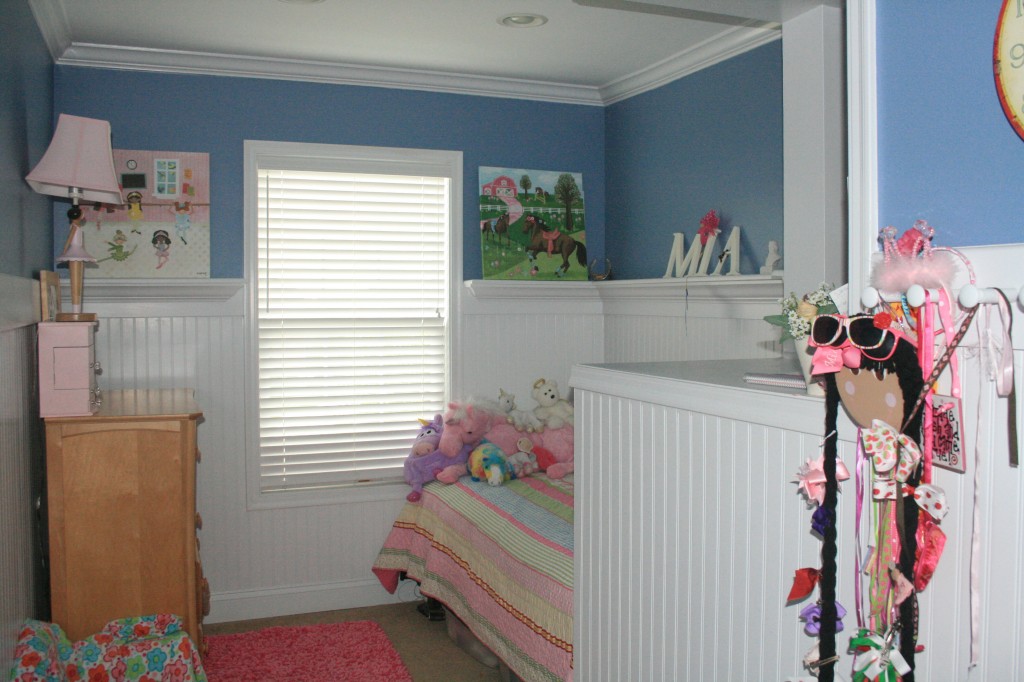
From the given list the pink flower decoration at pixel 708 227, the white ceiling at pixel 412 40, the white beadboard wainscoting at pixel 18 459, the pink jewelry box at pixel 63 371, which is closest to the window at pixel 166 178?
the white ceiling at pixel 412 40

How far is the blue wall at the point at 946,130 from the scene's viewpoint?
98 centimetres

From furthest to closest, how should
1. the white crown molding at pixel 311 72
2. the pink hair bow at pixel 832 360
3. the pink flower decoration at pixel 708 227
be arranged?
the white crown molding at pixel 311 72, the pink flower decoration at pixel 708 227, the pink hair bow at pixel 832 360

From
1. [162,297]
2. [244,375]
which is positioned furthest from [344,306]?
[162,297]

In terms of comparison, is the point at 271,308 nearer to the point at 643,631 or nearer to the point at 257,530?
the point at 257,530

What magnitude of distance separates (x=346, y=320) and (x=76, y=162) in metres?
1.36

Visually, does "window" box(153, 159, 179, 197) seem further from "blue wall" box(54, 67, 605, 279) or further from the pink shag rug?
the pink shag rug

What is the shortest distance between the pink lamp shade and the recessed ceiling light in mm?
1438

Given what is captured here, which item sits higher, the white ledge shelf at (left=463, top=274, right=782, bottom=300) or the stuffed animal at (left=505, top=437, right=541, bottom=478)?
the white ledge shelf at (left=463, top=274, right=782, bottom=300)

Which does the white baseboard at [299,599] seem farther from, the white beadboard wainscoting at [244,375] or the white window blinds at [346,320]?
the white window blinds at [346,320]

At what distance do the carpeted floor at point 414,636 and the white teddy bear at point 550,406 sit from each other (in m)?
1.02

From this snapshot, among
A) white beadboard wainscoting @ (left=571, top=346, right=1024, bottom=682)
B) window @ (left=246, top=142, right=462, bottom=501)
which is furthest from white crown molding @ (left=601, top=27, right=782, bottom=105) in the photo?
white beadboard wainscoting @ (left=571, top=346, right=1024, bottom=682)

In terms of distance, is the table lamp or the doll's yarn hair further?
the table lamp

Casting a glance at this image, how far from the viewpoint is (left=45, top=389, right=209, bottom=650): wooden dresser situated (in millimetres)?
2596

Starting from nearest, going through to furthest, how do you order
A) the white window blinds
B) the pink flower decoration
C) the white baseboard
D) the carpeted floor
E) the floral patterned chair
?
the floral patterned chair, the carpeted floor, the pink flower decoration, the white baseboard, the white window blinds
